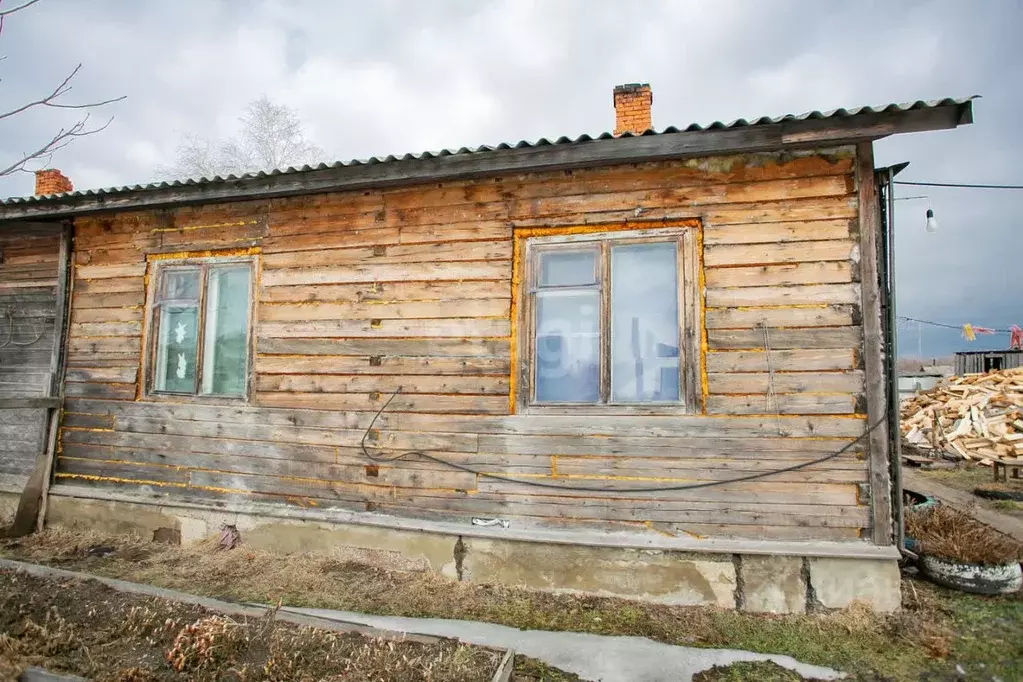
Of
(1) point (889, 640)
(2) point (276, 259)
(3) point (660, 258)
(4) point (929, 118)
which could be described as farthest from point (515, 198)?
(1) point (889, 640)

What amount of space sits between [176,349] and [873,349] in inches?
269

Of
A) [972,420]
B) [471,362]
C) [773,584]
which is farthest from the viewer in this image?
[972,420]

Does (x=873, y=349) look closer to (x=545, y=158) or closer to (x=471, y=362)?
(x=545, y=158)

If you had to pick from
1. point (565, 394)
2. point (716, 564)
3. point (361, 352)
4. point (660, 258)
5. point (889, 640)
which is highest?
point (660, 258)

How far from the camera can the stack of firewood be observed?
12.0 m

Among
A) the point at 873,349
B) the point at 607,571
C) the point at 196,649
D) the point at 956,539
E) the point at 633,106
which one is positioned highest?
the point at 633,106

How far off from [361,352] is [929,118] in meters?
4.99

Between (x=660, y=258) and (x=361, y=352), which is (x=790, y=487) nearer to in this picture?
(x=660, y=258)

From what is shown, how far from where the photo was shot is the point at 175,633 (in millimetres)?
3773

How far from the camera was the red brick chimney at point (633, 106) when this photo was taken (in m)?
6.34

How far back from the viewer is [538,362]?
523 centimetres

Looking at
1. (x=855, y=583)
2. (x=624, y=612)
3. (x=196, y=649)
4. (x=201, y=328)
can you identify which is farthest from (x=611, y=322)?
(x=201, y=328)

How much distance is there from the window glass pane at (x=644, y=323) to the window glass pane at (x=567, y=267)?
205 millimetres

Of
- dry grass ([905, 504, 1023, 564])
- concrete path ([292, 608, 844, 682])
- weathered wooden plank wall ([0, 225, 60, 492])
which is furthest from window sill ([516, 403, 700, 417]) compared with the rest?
weathered wooden plank wall ([0, 225, 60, 492])
